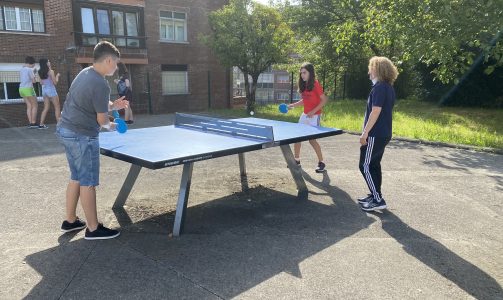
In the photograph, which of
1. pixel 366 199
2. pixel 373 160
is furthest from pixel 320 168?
pixel 373 160

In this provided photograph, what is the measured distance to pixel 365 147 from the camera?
4957mm

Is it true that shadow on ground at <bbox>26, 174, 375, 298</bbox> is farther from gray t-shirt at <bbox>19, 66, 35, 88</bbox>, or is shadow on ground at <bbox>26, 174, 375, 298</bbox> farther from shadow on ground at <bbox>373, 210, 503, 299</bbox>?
gray t-shirt at <bbox>19, 66, 35, 88</bbox>

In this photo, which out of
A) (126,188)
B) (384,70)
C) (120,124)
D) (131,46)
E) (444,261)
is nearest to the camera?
(444,261)

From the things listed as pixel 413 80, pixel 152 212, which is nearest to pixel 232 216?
pixel 152 212

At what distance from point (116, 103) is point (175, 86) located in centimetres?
1643

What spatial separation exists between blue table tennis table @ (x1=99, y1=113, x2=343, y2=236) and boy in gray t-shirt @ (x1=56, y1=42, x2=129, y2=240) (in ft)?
0.91

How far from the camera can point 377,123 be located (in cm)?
480

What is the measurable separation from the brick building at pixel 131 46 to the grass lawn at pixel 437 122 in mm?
4876

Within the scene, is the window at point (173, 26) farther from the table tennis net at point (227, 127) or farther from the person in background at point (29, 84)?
the table tennis net at point (227, 127)

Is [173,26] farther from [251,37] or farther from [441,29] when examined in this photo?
[441,29]

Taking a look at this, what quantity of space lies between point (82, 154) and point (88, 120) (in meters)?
0.34

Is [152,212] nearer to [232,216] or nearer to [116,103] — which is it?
[232,216]

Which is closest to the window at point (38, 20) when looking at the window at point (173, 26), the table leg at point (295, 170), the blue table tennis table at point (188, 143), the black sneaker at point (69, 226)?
the window at point (173, 26)

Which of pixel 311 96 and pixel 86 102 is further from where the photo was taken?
pixel 311 96
